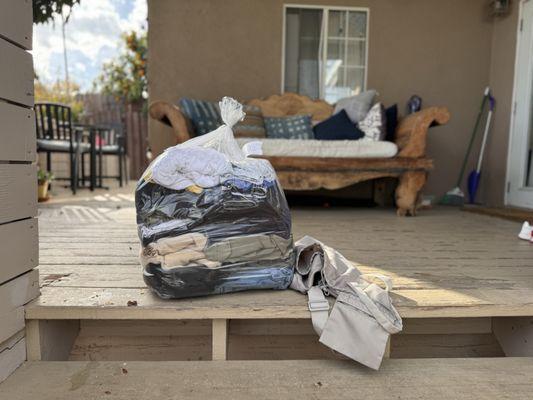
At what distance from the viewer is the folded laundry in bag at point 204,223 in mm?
1075

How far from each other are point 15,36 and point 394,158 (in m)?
2.63

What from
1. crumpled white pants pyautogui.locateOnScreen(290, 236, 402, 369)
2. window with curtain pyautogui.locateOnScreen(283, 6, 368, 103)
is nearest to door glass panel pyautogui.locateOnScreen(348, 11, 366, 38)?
window with curtain pyautogui.locateOnScreen(283, 6, 368, 103)

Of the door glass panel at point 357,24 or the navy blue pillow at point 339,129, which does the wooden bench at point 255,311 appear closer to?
Result: the navy blue pillow at point 339,129

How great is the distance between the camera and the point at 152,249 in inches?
42.4

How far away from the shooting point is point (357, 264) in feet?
5.05

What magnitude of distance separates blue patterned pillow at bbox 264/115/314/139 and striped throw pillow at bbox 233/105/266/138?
0.09m

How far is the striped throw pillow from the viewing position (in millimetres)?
Answer: 3498

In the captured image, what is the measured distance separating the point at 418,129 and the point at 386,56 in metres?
1.51

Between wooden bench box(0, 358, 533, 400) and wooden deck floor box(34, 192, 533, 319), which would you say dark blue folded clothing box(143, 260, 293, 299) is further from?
wooden bench box(0, 358, 533, 400)

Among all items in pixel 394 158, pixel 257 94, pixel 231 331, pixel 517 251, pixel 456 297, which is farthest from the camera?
pixel 257 94

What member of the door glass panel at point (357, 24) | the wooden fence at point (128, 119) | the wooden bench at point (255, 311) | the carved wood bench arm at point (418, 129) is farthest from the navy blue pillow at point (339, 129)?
the wooden fence at point (128, 119)

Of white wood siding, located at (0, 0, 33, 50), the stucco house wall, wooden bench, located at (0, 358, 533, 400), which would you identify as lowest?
→ wooden bench, located at (0, 358, 533, 400)

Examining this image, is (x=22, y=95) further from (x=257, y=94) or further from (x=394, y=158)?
(x=257, y=94)

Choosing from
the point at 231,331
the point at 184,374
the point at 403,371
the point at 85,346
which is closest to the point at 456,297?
the point at 403,371
